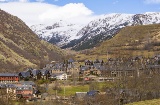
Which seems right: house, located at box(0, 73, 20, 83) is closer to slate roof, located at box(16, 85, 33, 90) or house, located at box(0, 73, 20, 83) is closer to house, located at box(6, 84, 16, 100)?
house, located at box(6, 84, 16, 100)

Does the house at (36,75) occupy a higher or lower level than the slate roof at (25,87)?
higher

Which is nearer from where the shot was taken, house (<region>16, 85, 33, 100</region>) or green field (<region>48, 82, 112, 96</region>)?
green field (<region>48, 82, 112, 96</region>)

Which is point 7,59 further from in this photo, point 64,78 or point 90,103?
point 90,103

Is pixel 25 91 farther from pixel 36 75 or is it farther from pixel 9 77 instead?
pixel 9 77

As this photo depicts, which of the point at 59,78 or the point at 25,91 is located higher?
the point at 59,78

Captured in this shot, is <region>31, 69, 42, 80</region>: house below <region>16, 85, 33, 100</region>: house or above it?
above

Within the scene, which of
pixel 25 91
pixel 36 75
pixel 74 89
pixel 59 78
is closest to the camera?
pixel 25 91

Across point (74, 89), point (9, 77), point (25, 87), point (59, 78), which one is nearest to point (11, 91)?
point (25, 87)

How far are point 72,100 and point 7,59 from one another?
Result: 409 feet

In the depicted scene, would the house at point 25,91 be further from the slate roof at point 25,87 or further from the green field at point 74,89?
the green field at point 74,89

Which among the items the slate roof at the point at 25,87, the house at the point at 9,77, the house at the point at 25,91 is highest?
the house at the point at 9,77

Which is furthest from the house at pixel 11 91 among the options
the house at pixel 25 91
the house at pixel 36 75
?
the house at pixel 36 75

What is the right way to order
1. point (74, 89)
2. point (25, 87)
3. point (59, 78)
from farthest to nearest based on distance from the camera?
point (59, 78)
point (74, 89)
point (25, 87)

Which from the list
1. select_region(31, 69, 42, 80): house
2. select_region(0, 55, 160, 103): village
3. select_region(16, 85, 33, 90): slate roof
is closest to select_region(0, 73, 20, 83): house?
select_region(0, 55, 160, 103): village
